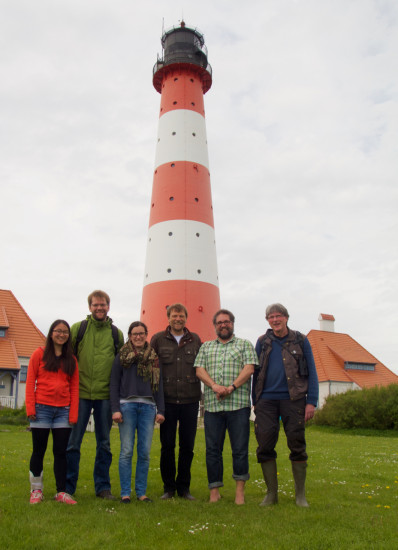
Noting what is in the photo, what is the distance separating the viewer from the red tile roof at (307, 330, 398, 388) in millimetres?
27641

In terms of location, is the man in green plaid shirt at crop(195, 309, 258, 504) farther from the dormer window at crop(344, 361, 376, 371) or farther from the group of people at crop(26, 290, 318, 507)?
the dormer window at crop(344, 361, 376, 371)

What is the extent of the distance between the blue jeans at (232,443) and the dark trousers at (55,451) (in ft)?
5.32

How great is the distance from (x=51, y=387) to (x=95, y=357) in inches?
25.7

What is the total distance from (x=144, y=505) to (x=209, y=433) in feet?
3.57

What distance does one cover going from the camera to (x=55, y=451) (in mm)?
5535

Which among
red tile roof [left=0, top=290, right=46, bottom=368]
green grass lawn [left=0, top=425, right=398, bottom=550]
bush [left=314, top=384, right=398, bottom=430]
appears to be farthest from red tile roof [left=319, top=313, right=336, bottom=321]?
green grass lawn [left=0, top=425, right=398, bottom=550]

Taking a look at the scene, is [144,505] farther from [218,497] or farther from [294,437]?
[294,437]

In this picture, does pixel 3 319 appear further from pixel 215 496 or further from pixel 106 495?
pixel 215 496

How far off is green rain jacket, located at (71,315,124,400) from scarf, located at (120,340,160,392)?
0.29 metres

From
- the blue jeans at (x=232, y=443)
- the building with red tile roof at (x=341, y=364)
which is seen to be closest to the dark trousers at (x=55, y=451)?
the blue jeans at (x=232, y=443)

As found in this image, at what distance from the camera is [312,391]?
18.7 feet

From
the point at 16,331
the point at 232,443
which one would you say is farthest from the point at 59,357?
the point at 16,331

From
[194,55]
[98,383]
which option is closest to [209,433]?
[98,383]

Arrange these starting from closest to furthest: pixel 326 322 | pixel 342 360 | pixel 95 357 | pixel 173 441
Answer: pixel 95 357, pixel 173 441, pixel 342 360, pixel 326 322
